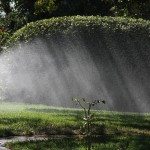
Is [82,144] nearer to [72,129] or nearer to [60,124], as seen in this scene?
[72,129]

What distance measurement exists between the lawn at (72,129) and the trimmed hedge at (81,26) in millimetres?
5218

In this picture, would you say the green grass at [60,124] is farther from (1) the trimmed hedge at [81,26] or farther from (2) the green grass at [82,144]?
(1) the trimmed hedge at [81,26]

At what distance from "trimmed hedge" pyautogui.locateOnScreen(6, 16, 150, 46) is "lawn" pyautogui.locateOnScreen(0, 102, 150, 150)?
17.1ft

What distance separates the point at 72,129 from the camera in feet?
36.2

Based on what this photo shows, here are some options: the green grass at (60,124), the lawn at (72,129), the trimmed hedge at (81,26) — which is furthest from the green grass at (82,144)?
the trimmed hedge at (81,26)

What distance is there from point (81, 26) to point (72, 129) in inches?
320

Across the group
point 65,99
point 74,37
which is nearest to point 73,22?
point 74,37

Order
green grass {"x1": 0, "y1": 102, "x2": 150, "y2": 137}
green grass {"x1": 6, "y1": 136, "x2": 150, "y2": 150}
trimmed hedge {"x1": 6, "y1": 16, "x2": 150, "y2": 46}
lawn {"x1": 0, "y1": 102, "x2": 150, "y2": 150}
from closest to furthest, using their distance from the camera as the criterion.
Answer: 1. green grass {"x1": 6, "y1": 136, "x2": 150, "y2": 150}
2. lawn {"x1": 0, "y1": 102, "x2": 150, "y2": 150}
3. green grass {"x1": 0, "y1": 102, "x2": 150, "y2": 137}
4. trimmed hedge {"x1": 6, "y1": 16, "x2": 150, "y2": 46}

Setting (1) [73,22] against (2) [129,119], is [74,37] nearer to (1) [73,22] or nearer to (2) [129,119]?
(1) [73,22]

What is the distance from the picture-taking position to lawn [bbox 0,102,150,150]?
9.24 meters

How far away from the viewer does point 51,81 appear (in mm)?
18375

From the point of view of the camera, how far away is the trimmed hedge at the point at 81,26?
1817cm

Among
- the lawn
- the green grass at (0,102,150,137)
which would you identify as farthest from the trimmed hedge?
the green grass at (0,102,150,137)

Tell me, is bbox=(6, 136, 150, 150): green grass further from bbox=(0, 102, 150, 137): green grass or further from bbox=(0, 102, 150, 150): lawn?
bbox=(0, 102, 150, 137): green grass
